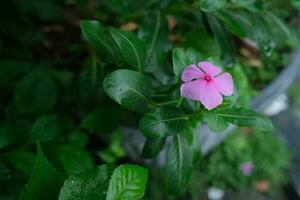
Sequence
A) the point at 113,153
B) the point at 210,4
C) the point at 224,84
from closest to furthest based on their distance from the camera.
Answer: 1. the point at 224,84
2. the point at 210,4
3. the point at 113,153

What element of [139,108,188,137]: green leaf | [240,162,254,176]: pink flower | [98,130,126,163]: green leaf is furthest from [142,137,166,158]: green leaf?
[240,162,254,176]: pink flower

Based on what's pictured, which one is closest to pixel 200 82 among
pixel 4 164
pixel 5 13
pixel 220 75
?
pixel 220 75

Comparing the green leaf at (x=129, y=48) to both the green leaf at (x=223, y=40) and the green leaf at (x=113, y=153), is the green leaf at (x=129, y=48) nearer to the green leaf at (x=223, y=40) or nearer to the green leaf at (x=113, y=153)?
the green leaf at (x=223, y=40)

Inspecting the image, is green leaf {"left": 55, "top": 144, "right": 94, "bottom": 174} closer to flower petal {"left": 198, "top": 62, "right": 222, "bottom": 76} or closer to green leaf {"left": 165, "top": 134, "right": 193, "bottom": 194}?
green leaf {"left": 165, "top": 134, "right": 193, "bottom": 194}

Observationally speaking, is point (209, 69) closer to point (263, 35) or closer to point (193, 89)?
point (193, 89)

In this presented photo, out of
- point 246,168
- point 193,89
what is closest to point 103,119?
point 193,89

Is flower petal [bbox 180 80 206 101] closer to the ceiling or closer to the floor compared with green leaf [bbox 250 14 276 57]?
closer to the ceiling

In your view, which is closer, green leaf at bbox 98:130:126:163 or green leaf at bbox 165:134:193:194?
green leaf at bbox 165:134:193:194

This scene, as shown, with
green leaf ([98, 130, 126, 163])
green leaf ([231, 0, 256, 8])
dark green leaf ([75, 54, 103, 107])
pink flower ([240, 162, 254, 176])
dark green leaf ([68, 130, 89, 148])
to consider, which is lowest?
pink flower ([240, 162, 254, 176])
